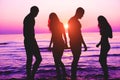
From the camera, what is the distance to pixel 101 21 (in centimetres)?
874

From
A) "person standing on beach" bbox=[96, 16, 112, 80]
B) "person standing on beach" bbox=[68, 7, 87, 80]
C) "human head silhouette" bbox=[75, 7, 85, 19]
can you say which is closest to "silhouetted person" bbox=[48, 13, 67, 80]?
"person standing on beach" bbox=[68, 7, 87, 80]

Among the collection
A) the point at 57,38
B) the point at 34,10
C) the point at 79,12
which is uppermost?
the point at 34,10

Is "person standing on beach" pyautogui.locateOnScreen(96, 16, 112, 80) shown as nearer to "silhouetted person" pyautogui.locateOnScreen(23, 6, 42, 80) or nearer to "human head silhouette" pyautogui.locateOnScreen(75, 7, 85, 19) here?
"human head silhouette" pyautogui.locateOnScreen(75, 7, 85, 19)

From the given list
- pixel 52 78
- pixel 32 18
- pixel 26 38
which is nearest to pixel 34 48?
pixel 26 38

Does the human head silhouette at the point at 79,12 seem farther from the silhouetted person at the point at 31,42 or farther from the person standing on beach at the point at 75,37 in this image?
the silhouetted person at the point at 31,42

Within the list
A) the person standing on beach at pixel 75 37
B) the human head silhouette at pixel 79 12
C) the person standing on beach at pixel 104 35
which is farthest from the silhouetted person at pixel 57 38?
the person standing on beach at pixel 104 35

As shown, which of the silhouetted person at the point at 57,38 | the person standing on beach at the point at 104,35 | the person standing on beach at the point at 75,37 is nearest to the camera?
the person standing on beach at the point at 75,37

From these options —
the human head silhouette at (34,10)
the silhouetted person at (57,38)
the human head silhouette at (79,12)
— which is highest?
the human head silhouette at (34,10)

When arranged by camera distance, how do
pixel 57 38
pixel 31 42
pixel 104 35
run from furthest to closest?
pixel 57 38, pixel 104 35, pixel 31 42

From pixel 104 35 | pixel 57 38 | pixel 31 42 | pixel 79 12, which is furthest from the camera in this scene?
pixel 57 38

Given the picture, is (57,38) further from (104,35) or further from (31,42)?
(104,35)

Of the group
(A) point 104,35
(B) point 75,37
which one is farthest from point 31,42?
(A) point 104,35

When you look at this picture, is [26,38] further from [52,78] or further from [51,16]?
[52,78]

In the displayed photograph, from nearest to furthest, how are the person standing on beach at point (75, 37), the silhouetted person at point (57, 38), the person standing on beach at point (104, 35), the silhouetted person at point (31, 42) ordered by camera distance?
the silhouetted person at point (31, 42) < the person standing on beach at point (75, 37) < the person standing on beach at point (104, 35) < the silhouetted person at point (57, 38)
